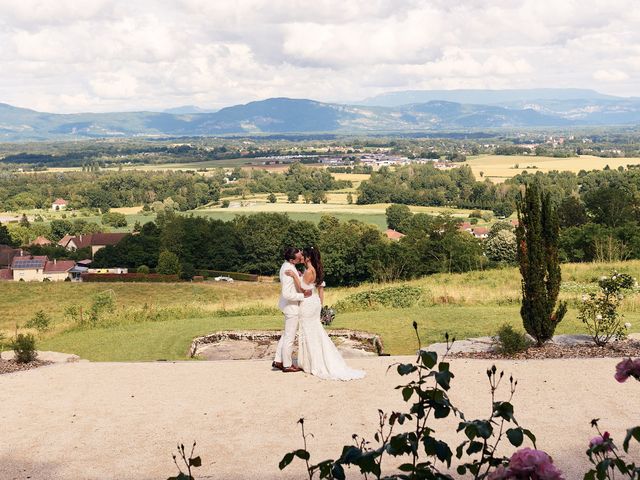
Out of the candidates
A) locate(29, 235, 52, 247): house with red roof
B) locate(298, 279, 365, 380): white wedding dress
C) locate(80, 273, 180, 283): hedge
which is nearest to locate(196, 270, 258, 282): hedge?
locate(80, 273, 180, 283): hedge

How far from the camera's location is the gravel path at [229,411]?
798 cm

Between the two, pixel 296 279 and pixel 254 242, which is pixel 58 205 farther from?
pixel 296 279

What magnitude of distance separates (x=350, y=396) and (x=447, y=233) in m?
43.9

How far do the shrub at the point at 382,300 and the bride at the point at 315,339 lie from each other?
834 cm

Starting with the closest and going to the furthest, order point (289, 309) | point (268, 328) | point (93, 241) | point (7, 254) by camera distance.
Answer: point (289, 309)
point (268, 328)
point (7, 254)
point (93, 241)

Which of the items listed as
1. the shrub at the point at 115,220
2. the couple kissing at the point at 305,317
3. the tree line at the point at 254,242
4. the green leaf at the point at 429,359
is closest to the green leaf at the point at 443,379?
the green leaf at the point at 429,359

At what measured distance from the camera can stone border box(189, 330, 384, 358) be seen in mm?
15047

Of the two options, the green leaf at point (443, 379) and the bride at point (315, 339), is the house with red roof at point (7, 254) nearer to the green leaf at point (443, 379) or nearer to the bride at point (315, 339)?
the bride at point (315, 339)

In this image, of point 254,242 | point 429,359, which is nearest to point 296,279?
point 429,359

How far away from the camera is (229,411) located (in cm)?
970

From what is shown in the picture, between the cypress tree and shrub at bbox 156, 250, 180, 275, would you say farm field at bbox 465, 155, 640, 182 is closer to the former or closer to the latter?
shrub at bbox 156, 250, 180, 275

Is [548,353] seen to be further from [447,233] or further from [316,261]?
[447,233]

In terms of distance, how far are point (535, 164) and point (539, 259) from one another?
6411 inches

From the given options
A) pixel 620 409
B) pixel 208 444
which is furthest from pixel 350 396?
pixel 620 409
